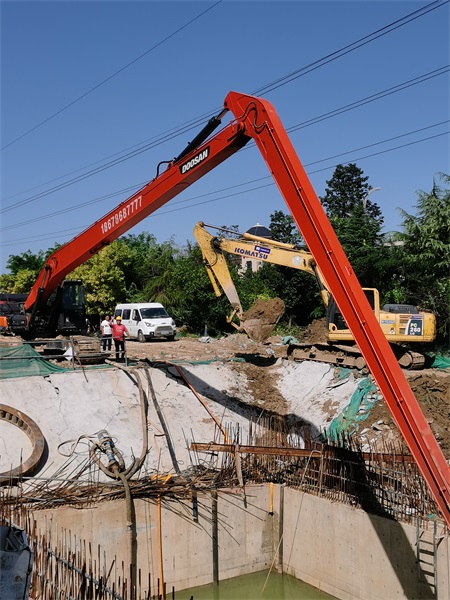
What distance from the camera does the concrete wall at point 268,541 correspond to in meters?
11.3

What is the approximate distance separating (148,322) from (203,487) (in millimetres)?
15137

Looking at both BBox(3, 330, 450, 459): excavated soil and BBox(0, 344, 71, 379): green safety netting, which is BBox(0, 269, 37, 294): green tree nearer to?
BBox(3, 330, 450, 459): excavated soil

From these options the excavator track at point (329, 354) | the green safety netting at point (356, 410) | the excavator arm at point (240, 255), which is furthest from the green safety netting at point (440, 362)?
the excavator arm at point (240, 255)

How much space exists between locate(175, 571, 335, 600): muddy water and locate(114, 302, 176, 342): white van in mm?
15180

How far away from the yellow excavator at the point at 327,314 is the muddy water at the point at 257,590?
6986 millimetres

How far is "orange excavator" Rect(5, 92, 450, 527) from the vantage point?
8773mm

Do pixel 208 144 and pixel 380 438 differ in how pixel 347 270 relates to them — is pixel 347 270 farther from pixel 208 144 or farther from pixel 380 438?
pixel 380 438

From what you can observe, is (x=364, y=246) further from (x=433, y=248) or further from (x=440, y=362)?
(x=440, y=362)

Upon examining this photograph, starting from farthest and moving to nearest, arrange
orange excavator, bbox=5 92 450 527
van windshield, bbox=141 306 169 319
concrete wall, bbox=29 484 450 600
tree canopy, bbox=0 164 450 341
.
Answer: van windshield, bbox=141 306 169 319 < tree canopy, bbox=0 164 450 341 < concrete wall, bbox=29 484 450 600 < orange excavator, bbox=5 92 450 527

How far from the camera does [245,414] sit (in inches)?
712

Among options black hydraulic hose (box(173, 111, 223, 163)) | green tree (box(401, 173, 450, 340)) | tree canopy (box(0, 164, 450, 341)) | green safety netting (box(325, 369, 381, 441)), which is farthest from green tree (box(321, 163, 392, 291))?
black hydraulic hose (box(173, 111, 223, 163))

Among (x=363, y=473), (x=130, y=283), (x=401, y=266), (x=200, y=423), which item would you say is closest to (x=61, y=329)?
(x=200, y=423)

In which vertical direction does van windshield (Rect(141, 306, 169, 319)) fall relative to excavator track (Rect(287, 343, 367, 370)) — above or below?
above

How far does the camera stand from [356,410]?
16.9 metres
